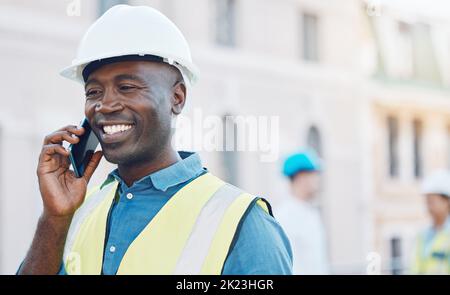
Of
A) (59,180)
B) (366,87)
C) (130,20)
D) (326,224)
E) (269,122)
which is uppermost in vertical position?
(366,87)

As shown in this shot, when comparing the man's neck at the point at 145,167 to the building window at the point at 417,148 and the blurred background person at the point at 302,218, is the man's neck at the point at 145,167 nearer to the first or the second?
the blurred background person at the point at 302,218

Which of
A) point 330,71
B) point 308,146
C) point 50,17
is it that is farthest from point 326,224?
point 50,17

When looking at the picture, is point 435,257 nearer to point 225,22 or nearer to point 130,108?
point 130,108

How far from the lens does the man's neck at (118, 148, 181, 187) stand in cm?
203

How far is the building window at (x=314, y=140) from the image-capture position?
14248 mm

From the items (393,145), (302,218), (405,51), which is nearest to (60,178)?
(302,218)

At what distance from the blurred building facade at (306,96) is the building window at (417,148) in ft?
0.10

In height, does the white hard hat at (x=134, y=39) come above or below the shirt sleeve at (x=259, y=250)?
above

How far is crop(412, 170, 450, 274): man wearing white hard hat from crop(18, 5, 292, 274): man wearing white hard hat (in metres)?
3.28

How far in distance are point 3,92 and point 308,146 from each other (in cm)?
615

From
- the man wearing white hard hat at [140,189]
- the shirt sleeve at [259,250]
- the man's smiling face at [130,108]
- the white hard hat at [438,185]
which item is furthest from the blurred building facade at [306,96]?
the shirt sleeve at [259,250]

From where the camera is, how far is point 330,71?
572 inches

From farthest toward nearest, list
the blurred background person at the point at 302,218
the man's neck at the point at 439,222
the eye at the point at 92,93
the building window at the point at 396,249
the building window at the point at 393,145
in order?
the building window at the point at 393,145
the building window at the point at 396,249
the man's neck at the point at 439,222
the blurred background person at the point at 302,218
the eye at the point at 92,93
